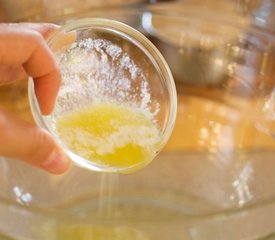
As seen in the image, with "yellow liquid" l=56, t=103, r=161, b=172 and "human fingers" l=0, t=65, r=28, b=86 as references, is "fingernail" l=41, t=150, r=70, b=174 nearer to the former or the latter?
"yellow liquid" l=56, t=103, r=161, b=172

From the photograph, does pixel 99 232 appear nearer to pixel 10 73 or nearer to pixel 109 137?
pixel 109 137

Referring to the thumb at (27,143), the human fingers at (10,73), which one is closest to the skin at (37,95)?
the thumb at (27,143)

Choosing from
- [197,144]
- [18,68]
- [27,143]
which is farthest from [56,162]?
[197,144]

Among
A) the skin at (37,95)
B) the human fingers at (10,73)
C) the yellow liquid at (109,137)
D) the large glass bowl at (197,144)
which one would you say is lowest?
the large glass bowl at (197,144)

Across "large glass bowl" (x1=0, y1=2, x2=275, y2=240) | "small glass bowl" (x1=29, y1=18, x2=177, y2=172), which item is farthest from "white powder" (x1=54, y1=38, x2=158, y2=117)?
"large glass bowl" (x1=0, y1=2, x2=275, y2=240)

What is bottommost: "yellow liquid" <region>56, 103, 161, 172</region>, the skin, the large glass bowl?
the large glass bowl

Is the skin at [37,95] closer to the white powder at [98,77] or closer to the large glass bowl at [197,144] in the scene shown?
the white powder at [98,77]
